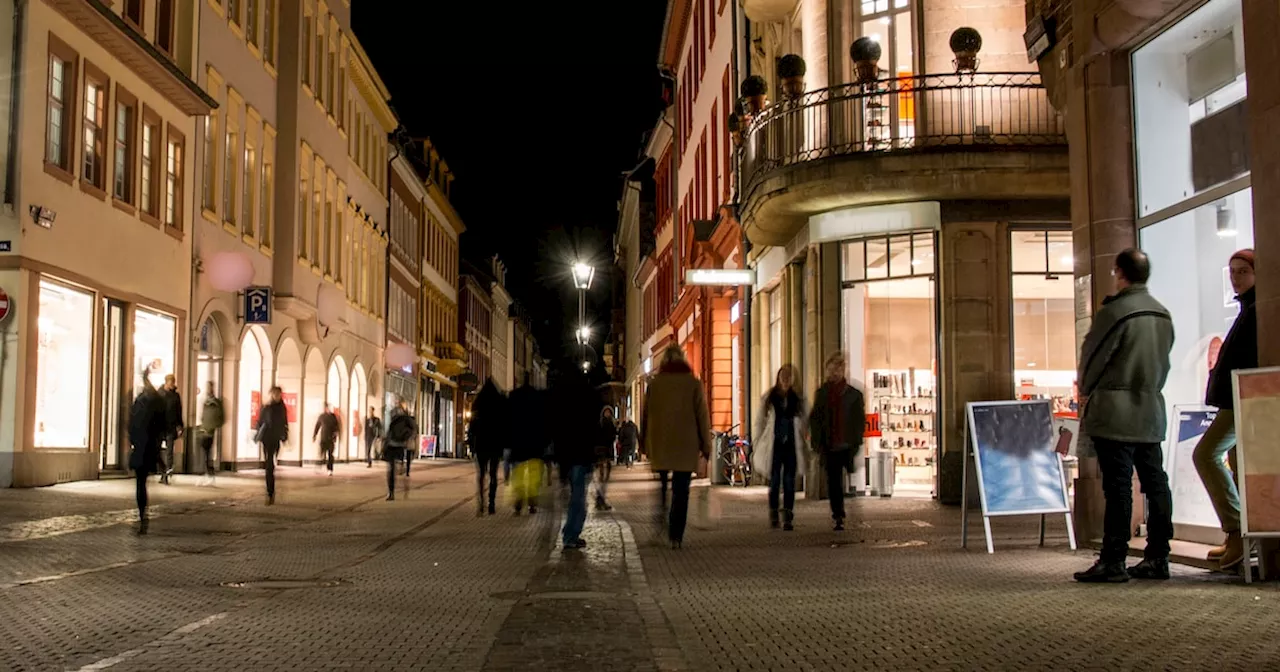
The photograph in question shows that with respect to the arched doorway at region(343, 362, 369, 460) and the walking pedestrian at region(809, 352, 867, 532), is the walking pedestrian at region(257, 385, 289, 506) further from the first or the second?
the arched doorway at region(343, 362, 369, 460)

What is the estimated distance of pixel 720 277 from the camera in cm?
2530

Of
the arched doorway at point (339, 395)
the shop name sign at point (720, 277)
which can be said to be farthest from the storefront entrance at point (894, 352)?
the arched doorway at point (339, 395)

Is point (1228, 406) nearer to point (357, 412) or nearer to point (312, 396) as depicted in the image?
point (312, 396)

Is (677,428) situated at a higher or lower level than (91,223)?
lower

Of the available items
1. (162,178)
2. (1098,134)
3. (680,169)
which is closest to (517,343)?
(680,169)

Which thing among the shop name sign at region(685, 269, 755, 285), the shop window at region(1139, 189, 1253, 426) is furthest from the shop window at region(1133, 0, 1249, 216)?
the shop name sign at region(685, 269, 755, 285)

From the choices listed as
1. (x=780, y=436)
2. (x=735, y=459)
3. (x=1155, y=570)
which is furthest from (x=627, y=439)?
(x=1155, y=570)

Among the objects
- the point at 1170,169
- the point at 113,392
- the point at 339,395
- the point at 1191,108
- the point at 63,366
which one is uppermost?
the point at 1191,108

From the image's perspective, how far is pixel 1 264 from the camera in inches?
792

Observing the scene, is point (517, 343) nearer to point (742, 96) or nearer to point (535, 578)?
point (742, 96)

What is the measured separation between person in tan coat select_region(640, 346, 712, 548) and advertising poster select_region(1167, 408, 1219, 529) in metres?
3.88

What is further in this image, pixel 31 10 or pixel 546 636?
pixel 31 10

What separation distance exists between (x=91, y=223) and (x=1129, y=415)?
1850 centimetres

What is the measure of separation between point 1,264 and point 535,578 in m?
13.5
